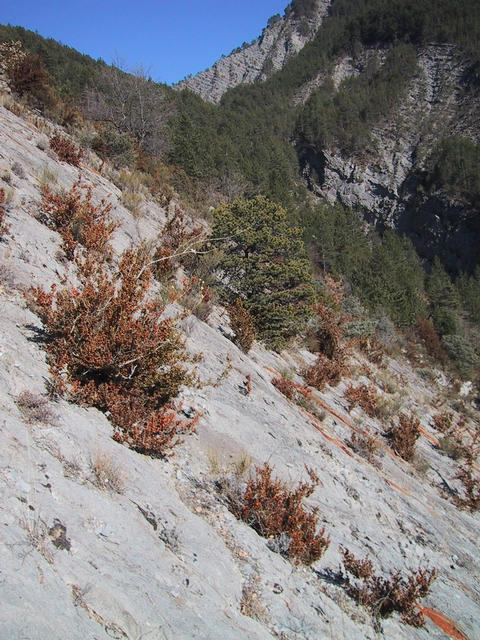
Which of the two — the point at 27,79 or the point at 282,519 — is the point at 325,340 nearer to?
the point at 282,519

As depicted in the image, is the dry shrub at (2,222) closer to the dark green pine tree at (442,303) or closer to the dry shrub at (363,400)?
the dry shrub at (363,400)

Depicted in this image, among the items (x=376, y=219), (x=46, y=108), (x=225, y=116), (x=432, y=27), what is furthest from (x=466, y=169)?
(x=46, y=108)

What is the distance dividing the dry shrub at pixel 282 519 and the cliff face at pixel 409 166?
6493 centimetres

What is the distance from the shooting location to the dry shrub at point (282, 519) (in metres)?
3.37

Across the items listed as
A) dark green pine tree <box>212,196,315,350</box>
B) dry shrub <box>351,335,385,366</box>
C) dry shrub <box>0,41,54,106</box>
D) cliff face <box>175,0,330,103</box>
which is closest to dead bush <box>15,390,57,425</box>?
dark green pine tree <box>212,196,315,350</box>

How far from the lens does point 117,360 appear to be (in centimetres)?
371

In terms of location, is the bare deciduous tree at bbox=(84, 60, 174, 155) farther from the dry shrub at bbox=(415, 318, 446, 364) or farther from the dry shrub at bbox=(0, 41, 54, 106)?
the dry shrub at bbox=(415, 318, 446, 364)

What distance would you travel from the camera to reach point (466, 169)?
5622 cm

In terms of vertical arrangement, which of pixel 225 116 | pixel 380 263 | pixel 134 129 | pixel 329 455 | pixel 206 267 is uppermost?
pixel 225 116

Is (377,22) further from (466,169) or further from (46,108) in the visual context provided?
(46,108)

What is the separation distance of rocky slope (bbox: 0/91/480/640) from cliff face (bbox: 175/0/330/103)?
12760cm

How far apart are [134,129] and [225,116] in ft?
147

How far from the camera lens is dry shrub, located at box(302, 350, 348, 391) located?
8.96m

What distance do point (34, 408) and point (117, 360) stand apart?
2.72 ft
